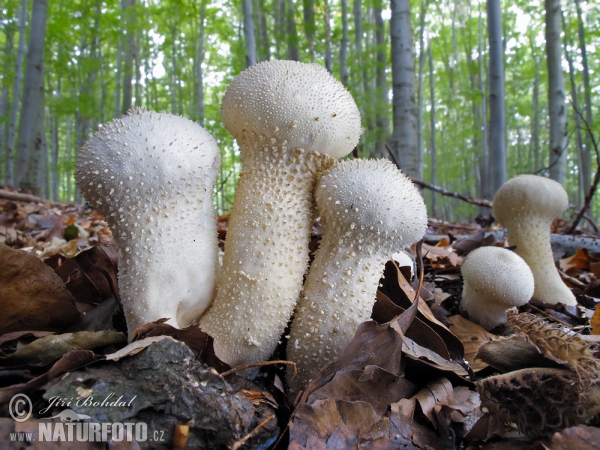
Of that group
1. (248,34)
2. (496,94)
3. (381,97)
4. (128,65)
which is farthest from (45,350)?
(128,65)

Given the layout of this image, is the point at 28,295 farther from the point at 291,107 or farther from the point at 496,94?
the point at 496,94

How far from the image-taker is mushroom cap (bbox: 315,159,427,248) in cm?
138

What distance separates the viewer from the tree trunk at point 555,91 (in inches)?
279

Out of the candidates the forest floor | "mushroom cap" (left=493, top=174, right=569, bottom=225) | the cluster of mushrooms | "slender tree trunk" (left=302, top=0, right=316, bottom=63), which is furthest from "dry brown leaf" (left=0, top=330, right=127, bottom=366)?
"slender tree trunk" (left=302, top=0, right=316, bottom=63)

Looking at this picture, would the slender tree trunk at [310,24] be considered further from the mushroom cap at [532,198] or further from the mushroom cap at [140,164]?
the mushroom cap at [140,164]

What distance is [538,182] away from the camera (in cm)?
239

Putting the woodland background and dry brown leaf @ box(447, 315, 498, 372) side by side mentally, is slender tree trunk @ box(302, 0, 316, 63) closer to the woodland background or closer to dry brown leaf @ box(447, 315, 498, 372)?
the woodland background

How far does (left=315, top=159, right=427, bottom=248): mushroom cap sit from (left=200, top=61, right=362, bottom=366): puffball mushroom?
4.9 inches

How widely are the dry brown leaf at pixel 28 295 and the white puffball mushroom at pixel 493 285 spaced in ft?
5.90

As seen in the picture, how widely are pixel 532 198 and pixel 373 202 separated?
1492mm

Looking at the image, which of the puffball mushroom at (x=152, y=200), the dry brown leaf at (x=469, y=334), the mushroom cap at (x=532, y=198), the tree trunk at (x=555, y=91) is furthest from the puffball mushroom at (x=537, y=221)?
the tree trunk at (x=555, y=91)

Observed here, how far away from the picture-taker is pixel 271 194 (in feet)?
4.86

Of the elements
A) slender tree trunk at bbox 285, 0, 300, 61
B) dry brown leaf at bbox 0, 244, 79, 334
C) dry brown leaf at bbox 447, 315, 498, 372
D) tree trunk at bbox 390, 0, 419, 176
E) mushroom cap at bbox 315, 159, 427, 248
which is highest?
slender tree trunk at bbox 285, 0, 300, 61

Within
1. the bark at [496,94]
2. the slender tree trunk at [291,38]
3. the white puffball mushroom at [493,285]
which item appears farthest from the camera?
the slender tree trunk at [291,38]
